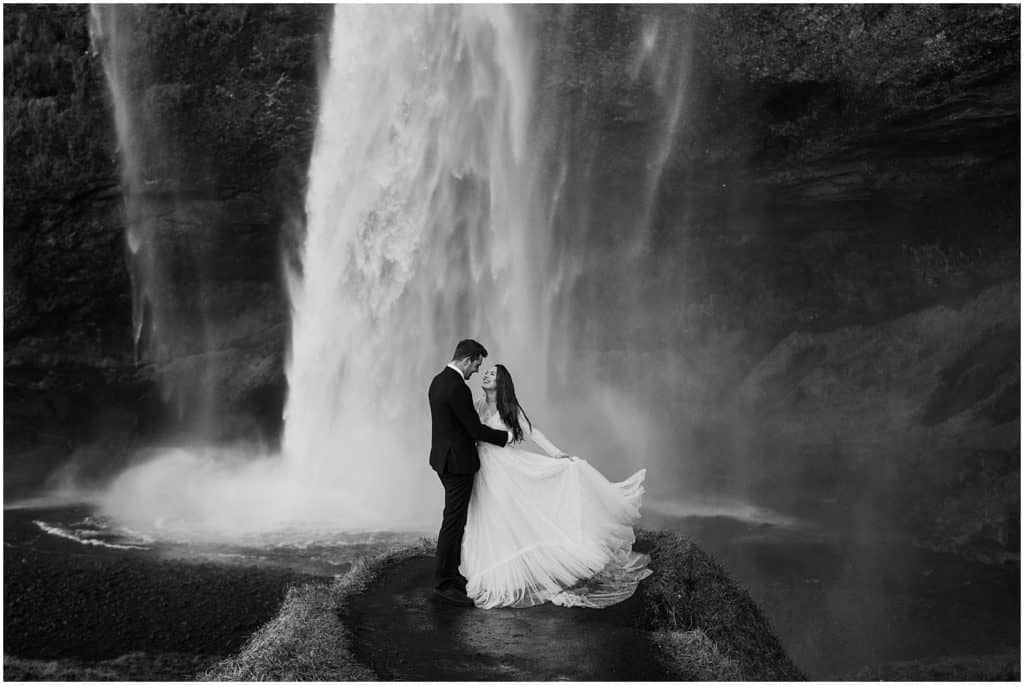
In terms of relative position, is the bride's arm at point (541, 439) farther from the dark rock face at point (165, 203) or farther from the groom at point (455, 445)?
the dark rock face at point (165, 203)

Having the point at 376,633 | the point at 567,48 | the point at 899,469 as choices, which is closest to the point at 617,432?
the point at 899,469

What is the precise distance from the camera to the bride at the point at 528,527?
8.20 metres

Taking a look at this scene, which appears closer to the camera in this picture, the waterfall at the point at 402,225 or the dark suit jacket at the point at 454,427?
the dark suit jacket at the point at 454,427

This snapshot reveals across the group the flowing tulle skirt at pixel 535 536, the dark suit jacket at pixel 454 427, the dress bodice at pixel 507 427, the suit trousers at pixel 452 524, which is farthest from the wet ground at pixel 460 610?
the dress bodice at pixel 507 427

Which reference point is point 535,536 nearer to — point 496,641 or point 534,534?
point 534,534

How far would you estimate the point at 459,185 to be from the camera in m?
19.0

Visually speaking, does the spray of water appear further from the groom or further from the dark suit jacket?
the dark suit jacket

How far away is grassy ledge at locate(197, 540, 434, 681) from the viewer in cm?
695

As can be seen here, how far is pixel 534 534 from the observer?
27.3 ft

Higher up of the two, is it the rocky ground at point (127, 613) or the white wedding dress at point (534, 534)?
the white wedding dress at point (534, 534)

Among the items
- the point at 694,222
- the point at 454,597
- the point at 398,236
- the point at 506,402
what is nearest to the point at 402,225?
the point at 398,236

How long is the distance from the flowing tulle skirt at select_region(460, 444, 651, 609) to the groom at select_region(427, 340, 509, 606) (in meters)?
0.14

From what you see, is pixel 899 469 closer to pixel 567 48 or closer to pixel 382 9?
pixel 567 48

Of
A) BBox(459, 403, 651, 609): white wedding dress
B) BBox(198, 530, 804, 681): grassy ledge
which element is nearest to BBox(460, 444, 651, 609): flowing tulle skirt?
BBox(459, 403, 651, 609): white wedding dress
